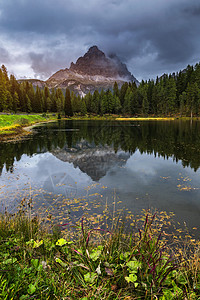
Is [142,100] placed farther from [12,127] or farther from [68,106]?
[12,127]

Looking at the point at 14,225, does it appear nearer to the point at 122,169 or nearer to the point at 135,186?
the point at 135,186

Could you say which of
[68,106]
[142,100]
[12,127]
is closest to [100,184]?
[12,127]

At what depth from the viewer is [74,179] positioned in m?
9.68

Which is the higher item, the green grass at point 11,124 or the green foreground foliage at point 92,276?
the green grass at point 11,124

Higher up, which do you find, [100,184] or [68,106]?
[68,106]

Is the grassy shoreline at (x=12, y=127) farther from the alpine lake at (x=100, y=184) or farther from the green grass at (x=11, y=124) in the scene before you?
the alpine lake at (x=100, y=184)

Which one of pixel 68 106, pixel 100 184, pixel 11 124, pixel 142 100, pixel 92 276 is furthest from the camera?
pixel 142 100

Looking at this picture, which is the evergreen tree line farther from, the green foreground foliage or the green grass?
the green foreground foliage

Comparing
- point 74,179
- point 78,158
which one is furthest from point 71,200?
point 78,158

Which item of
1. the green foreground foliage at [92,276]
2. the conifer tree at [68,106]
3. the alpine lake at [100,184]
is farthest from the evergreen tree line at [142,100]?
the green foreground foliage at [92,276]

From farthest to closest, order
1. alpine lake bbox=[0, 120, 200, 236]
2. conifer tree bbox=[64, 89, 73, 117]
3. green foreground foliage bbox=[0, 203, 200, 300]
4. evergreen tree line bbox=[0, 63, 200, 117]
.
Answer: conifer tree bbox=[64, 89, 73, 117] → evergreen tree line bbox=[0, 63, 200, 117] → alpine lake bbox=[0, 120, 200, 236] → green foreground foliage bbox=[0, 203, 200, 300]

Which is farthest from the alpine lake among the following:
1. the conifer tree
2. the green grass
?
the conifer tree

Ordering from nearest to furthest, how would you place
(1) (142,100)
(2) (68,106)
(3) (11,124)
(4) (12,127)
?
(4) (12,127)
(3) (11,124)
(2) (68,106)
(1) (142,100)

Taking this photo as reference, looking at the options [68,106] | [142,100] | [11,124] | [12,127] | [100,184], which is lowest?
[100,184]
